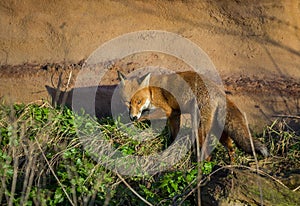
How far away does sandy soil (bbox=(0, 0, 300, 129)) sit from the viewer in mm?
9414

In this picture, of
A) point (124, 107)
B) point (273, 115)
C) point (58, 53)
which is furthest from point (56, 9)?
point (273, 115)

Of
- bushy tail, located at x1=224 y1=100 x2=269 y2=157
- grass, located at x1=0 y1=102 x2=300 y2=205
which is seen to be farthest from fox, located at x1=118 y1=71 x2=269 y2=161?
grass, located at x1=0 y1=102 x2=300 y2=205

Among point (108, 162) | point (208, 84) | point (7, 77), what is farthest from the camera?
point (7, 77)

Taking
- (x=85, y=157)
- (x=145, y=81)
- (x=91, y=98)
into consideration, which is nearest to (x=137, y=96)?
(x=145, y=81)

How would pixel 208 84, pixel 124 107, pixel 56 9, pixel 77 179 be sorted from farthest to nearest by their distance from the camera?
pixel 56 9
pixel 124 107
pixel 208 84
pixel 77 179

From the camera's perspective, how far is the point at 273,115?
344 inches

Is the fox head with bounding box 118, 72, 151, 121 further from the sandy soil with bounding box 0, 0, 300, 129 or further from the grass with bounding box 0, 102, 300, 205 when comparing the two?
the sandy soil with bounding box 0, 0, 300, 129

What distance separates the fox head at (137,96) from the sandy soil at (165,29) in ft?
4.33

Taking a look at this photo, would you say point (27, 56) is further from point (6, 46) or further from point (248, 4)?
point (248, 4)

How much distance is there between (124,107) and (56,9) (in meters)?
3.13

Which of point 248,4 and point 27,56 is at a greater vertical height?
point 248,4

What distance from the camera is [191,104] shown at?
7891 mm

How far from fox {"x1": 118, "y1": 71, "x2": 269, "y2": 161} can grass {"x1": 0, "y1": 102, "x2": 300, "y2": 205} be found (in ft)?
1.03

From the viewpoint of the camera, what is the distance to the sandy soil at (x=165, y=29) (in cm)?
941
